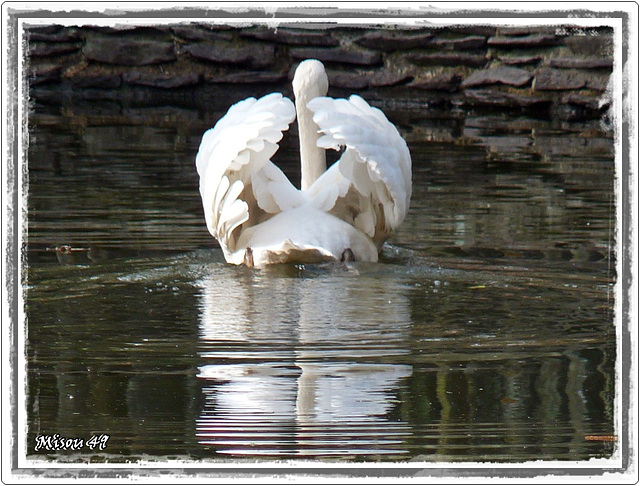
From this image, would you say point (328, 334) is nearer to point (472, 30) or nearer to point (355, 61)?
point (355, 61)

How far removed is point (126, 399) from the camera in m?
4.58

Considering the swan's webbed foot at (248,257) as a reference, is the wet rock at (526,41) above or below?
above

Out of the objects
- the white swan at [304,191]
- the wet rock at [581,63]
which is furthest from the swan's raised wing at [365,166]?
the wet rock at [581,63]

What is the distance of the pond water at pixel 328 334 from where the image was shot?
4230 mm

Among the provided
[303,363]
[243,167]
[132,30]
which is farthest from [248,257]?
[132,30]

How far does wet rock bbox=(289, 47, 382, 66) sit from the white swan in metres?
9.20

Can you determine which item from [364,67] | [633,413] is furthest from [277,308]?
[364,67]

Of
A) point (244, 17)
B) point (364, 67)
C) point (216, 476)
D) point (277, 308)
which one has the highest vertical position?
point (364, 67)

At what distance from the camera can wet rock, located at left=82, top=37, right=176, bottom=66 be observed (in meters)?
16.6

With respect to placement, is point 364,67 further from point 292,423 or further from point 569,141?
point 292,423

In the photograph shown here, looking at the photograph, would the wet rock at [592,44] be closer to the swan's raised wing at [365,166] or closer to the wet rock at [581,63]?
the wet rock at [581,63]

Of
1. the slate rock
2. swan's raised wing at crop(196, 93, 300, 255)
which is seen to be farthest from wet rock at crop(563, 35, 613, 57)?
swan's raised wing at crop(196, 93, 300, 255)

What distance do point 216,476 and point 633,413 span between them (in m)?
1.53
